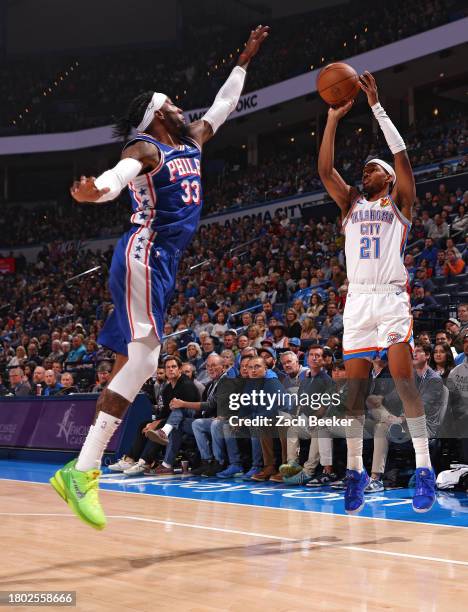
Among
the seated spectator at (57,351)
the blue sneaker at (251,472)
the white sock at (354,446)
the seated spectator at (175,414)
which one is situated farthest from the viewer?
the seated spectator at (57,351)

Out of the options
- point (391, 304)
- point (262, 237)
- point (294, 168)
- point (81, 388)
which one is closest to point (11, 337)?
point (262, 237)

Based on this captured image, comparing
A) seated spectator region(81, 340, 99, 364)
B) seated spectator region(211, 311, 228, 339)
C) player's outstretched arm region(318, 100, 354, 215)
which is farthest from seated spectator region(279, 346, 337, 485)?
seated spectator region(81, 340, 99, 364)

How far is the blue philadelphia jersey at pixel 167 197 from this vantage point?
13.0 ft

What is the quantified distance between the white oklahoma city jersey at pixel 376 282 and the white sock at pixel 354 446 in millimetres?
→ 491

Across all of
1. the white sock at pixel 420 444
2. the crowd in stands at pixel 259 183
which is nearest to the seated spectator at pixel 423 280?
the crowd in stands at pixel 259 183

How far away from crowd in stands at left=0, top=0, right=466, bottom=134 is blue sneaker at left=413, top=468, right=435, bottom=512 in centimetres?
1902

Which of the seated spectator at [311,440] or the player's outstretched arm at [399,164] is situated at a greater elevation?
the player's outstretched arm at [399,164]

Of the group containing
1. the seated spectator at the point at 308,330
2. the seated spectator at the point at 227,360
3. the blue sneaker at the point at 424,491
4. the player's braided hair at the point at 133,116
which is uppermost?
the player's braided hair at the point at 133,116

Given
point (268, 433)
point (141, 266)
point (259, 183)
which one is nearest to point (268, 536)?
point (141, 266)

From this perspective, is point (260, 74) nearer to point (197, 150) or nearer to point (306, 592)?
point (197, 150)

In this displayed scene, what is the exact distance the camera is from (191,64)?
31.6m

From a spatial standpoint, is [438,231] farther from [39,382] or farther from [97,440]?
[97,440]

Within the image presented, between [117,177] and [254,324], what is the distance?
324 inches

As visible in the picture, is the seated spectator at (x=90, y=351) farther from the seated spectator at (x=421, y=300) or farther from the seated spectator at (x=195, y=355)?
the seated spectator at (x=421, y=300)
